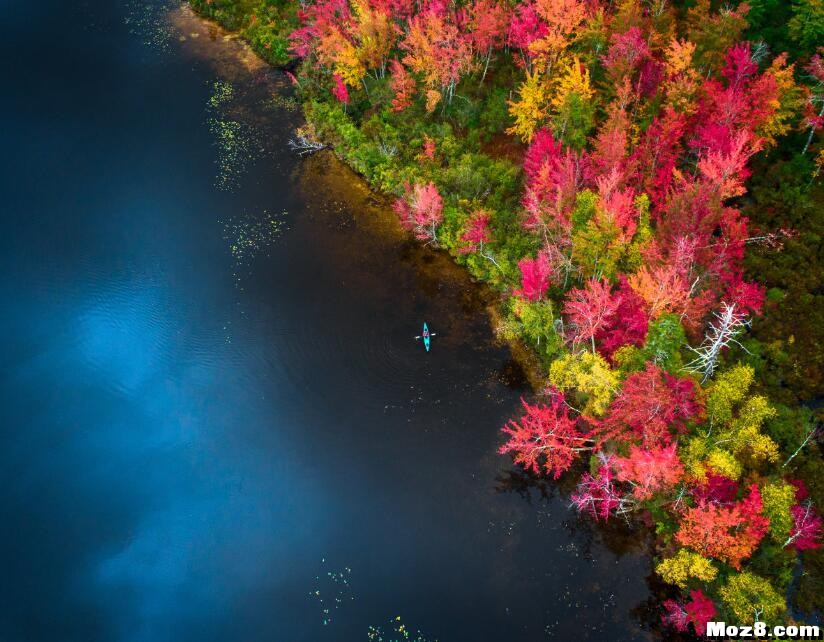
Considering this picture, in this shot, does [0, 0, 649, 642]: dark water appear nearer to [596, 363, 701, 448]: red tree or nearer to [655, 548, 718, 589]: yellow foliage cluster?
[655, 548, 718, 589]: yellow foliage cluster

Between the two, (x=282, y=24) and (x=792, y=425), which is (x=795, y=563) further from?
(x=282, y=24)

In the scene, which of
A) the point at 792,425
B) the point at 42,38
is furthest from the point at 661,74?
the point at 42,38

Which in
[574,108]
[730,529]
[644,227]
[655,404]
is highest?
[574,108]

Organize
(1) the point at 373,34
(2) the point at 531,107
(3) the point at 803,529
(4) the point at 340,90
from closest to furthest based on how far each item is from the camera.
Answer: (3) the point at 803,529
(2) the point at 531,107
(1) the point at 373,34
(4) the point at 340,90

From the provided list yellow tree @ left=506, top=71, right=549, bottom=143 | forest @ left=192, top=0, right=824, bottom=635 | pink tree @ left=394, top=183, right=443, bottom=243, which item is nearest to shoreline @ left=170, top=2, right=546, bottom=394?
forest @ left=192, top=0, right=824, bottom=635

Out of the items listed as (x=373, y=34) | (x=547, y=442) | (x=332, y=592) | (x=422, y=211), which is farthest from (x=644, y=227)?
(x=373, y=34)

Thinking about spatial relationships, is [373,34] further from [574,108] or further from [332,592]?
[332,592]

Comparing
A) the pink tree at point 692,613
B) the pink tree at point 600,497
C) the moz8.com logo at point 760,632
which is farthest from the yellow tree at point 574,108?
Result: the moz8.com logo at point 760,632

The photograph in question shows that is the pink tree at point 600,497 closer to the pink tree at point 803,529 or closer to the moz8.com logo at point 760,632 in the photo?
the moz8.com logo at point 760,632
